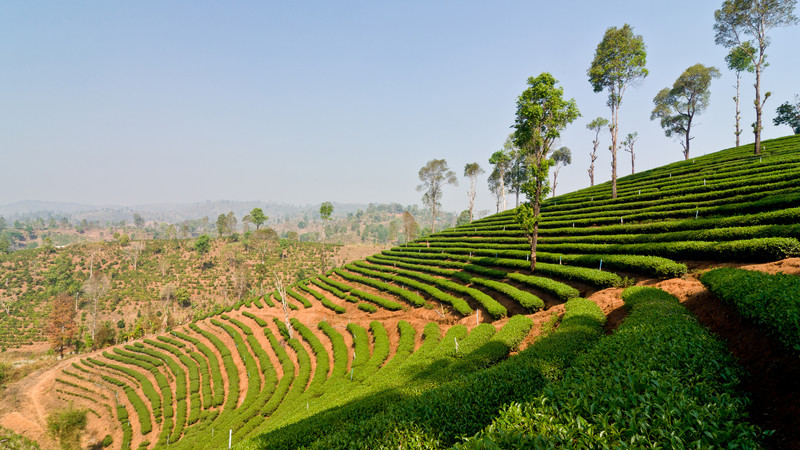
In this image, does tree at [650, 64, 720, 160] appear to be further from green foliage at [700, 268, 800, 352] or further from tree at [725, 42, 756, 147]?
green foliage at [700, 268, 800, 352]

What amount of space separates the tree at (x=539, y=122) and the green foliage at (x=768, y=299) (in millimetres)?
11247

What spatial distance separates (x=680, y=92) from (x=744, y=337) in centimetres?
5049

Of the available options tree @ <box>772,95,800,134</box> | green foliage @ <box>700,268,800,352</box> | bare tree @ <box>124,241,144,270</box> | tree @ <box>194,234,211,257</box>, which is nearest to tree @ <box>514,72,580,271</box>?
green foliage @ <box>700,268,800,352</box>

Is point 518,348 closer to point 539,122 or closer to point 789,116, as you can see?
point 539,122

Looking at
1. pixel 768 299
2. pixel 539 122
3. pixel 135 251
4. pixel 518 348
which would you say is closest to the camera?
pixel 768 299

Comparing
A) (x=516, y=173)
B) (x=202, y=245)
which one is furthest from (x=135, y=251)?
(x=516, y=173)

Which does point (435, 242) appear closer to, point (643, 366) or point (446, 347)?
point (446, 347)

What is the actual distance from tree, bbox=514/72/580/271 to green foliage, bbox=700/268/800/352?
11247mm

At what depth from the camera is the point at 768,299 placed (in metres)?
6.40

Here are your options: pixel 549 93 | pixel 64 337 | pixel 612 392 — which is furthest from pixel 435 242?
pixel 64 337

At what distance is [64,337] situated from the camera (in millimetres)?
48812

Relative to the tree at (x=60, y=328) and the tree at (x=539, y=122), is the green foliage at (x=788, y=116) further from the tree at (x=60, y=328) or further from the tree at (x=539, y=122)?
the tree at (x=60, y=328)

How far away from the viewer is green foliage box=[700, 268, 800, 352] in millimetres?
5250

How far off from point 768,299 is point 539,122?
1590 cm
